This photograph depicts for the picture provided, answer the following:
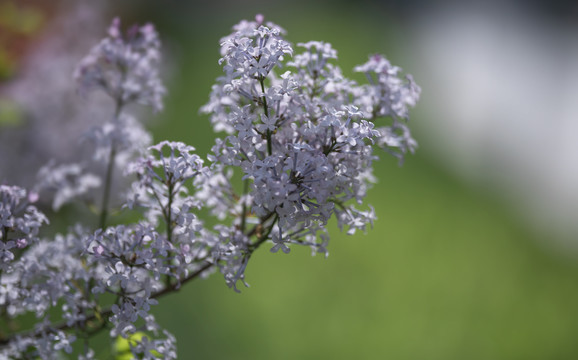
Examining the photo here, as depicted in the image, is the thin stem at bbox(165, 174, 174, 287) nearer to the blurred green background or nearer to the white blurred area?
the blurred green background

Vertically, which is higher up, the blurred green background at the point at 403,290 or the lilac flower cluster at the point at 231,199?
the blurred green background at the point at 403,290

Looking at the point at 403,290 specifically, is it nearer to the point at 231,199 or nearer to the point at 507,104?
the point at 231,199

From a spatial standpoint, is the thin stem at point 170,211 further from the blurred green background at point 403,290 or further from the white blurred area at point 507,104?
the white blurred area at point 507,104

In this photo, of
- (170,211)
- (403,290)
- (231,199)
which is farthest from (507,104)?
(170,211)

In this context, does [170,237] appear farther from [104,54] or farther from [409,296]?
[409,296]

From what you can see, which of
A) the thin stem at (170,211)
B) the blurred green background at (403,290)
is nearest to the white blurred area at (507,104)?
the blurred green background at (403,290)

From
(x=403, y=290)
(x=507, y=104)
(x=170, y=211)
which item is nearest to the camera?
(x=170, y=211)
